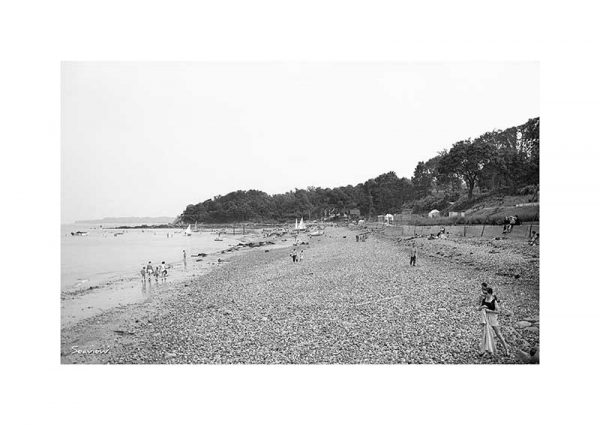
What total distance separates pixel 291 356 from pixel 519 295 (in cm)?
333

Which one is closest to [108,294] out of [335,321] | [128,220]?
[128,220]

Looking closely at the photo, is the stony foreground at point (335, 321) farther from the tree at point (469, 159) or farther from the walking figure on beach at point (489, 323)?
the tree at point (469, 159)

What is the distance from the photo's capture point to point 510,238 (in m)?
5.88

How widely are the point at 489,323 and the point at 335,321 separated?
6.74 ft

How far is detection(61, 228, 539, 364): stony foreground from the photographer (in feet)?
14.7

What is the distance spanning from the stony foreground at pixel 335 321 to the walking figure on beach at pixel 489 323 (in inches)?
4.5

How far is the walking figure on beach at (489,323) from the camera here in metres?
4.26

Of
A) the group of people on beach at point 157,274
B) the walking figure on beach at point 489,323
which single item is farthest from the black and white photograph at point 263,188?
the group of people on beach at point 157,274

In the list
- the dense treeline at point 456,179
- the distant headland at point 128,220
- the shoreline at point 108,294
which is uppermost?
the dense treeline at point 456,179

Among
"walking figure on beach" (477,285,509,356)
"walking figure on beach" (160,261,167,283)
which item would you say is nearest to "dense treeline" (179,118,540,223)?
"walking figure on beach" (477,285,509,356)

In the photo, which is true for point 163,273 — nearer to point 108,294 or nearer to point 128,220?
point 108,294

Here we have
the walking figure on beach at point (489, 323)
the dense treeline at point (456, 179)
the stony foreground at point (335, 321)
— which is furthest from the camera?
the dense treeline at point (456, 179)

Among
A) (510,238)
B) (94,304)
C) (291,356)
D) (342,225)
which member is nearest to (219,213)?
(94,304)

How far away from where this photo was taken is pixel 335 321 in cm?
513
